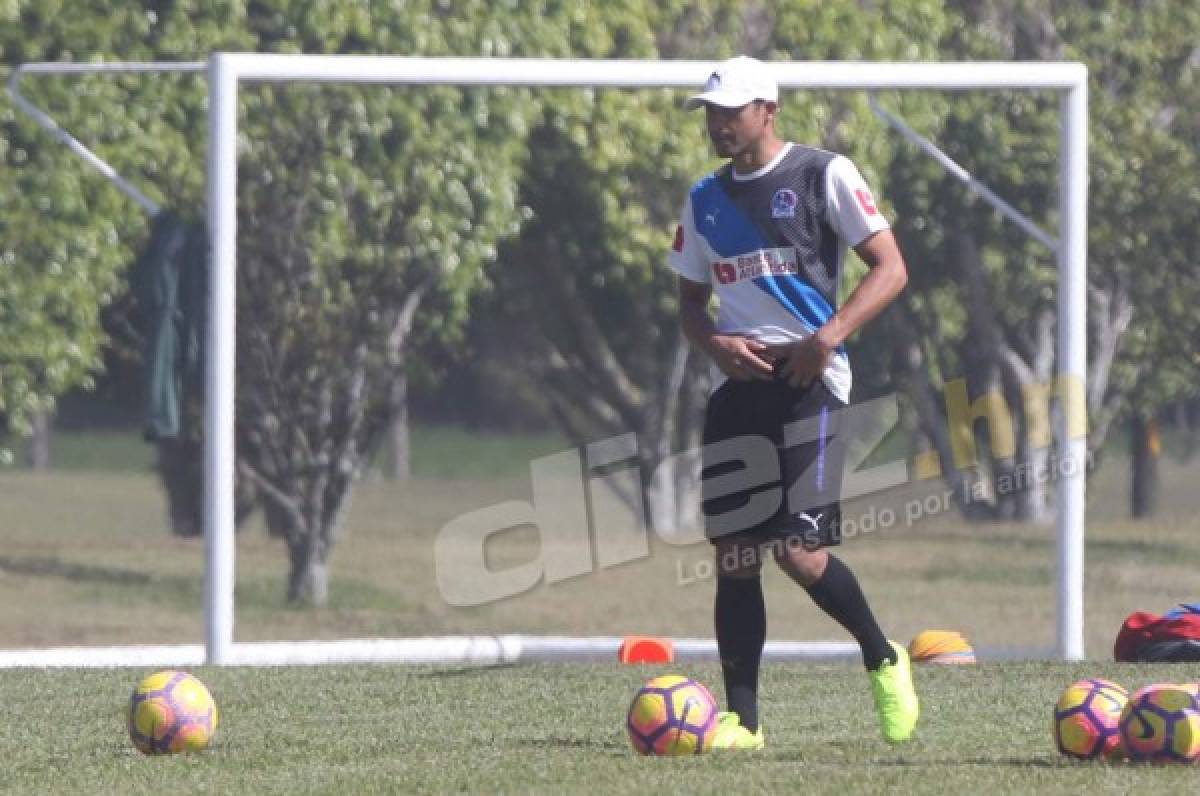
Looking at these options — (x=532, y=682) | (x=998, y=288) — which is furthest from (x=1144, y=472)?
(x=532, y=682)

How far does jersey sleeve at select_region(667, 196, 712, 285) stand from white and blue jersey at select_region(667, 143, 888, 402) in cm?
9

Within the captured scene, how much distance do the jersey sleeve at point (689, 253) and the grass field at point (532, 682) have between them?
1.50m

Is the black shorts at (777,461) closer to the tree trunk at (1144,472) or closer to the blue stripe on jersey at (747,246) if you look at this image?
the blue stripe on jersey at (747,246)

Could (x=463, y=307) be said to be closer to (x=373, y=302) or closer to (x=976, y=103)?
(x=373, y=302)

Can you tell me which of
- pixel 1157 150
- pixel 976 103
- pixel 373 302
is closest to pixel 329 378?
pixel 373 302

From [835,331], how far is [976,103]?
25.4 ft

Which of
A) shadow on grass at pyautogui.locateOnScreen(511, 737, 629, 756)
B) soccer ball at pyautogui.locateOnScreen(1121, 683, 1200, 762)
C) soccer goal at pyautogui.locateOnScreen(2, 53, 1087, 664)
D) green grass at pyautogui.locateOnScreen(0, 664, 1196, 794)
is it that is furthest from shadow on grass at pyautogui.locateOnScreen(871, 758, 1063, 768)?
soccer goal at pyautogui.locateOnScreen(2, 53, 1087, 664)

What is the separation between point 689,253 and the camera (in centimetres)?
791

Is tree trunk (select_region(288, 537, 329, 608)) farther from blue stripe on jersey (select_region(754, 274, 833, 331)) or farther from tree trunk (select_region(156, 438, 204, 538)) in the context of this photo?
blue stripe on jersey (select_region(754, 274, 833, 331))

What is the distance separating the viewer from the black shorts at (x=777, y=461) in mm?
7492

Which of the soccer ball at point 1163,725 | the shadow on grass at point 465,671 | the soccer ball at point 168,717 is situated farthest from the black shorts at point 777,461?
the shadow on grass at point 465,671

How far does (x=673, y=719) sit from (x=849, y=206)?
1662mm

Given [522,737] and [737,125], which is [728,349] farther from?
[522,737]

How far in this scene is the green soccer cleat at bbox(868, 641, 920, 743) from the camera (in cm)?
771
